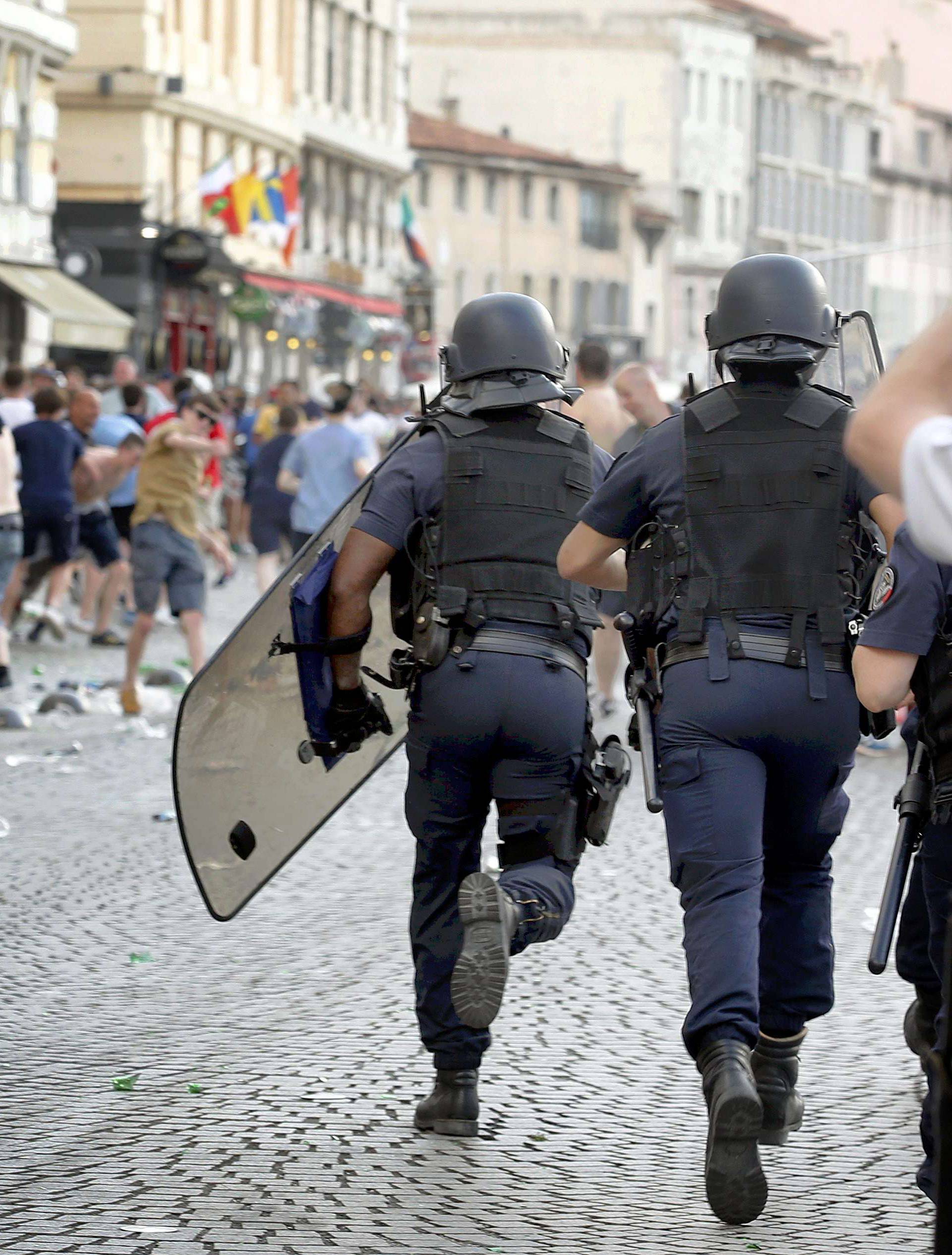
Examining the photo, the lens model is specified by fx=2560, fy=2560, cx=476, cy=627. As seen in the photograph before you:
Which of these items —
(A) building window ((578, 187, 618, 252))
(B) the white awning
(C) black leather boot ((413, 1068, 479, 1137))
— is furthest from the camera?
(A) building window ((578, 187, 618, 252))

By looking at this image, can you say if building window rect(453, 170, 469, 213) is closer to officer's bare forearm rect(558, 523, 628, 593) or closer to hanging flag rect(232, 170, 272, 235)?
hanging flag rect(232, 170, 272, 235)

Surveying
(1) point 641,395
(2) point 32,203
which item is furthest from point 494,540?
(2) point 32,203

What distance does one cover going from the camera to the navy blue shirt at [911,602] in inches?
173

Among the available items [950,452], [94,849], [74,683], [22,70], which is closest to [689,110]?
[22,70]

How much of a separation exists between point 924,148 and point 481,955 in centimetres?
11130

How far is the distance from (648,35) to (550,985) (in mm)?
80246

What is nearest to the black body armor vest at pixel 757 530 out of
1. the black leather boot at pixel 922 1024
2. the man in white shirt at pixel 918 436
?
the black leather boot at pixel 922 1024

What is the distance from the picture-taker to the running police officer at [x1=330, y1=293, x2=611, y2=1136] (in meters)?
5.38

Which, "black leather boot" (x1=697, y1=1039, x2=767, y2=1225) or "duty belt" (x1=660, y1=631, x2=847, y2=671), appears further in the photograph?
"duty belt" (x1=660, y1=631, x2=847, y2=671)

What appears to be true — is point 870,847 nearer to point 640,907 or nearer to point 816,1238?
point 640,907

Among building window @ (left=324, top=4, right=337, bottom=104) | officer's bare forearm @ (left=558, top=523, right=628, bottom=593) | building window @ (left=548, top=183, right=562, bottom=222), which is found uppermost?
building window @ (left=324, top=4, right=337, bottom=104)

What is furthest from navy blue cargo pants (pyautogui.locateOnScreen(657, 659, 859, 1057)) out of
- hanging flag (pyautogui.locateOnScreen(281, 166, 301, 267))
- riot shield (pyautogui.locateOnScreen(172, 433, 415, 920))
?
hanging flag (pyautogui.locateOnScreen(281, 166, 301, 267))

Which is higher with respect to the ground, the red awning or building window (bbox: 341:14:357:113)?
building window (bbox: 341:14:357:113)

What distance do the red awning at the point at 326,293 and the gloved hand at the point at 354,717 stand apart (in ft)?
129
